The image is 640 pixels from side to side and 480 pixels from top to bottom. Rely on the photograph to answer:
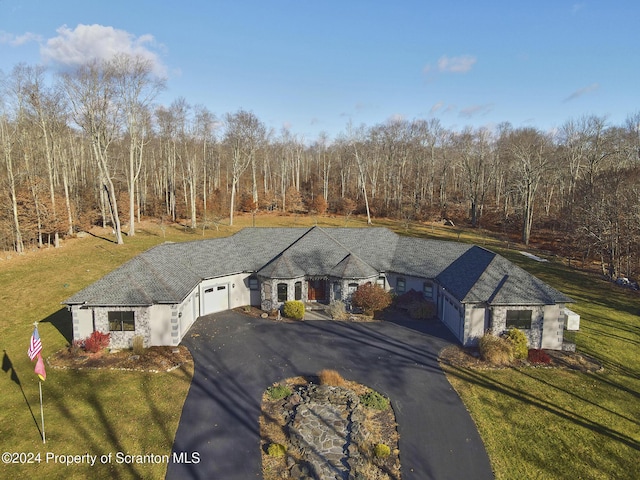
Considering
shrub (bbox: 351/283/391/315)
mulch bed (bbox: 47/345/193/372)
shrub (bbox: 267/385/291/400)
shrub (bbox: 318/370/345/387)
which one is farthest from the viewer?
shrub (bbox: 351/283/391/315)

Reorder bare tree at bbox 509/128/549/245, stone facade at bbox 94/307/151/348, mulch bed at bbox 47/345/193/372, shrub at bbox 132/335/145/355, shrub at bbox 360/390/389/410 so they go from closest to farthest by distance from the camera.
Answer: shrub at bbox 360/390/389/410
mulch bed at bbox 47/345/193/372
shrub at bbox 132/335/145/355
stone facade at bbox 94/307/151/348
bare tree at bbox 509/128/549/245

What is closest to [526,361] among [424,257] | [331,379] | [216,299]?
[331,379]

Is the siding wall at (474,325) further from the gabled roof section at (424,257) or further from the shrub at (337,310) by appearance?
the shrub at (337,310)

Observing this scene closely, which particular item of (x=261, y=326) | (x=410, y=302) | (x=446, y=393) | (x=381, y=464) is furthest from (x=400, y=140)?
(x=381, y=464)

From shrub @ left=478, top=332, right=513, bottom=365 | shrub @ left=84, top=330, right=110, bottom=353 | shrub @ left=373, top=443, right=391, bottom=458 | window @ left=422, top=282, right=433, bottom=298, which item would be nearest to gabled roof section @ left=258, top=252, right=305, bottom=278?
window @ left=422, top=282, right=433, bottom=298

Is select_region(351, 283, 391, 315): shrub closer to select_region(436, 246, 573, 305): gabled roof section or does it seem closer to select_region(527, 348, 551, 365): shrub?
select_region(436, 246, 573, 305): gabled roof section

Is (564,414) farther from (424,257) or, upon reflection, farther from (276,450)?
(424,257)
